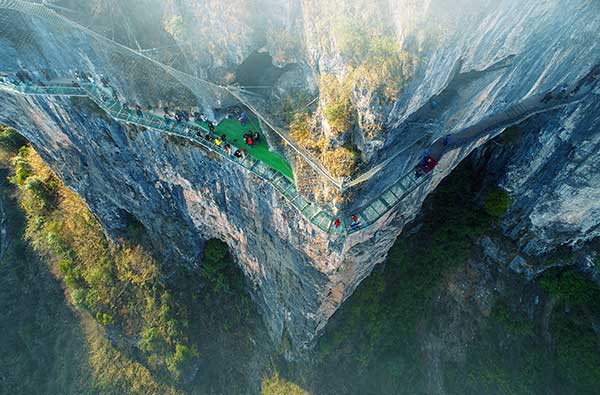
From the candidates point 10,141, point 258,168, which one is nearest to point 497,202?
point 258,168

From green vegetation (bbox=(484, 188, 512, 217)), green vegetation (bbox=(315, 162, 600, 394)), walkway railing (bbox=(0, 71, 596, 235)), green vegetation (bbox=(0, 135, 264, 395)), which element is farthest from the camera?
green vegetation (bbox=(0, 135, 264, 395))

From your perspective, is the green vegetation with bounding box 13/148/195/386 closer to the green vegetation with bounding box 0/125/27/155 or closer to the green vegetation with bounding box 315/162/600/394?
the green vegetation with bounding box 0/125/27/155

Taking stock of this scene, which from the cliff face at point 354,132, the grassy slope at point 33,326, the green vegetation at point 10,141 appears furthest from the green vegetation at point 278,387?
the green vegetation at point 10,141

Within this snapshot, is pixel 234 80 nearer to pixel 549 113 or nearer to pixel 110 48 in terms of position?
pixel 110 48

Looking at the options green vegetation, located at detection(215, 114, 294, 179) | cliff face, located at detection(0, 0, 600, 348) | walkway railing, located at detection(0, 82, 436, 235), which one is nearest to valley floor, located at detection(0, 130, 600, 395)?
cliff face, located at detection(0, 0, 600, 348)

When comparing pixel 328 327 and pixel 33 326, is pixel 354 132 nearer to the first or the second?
pixel 328 327
